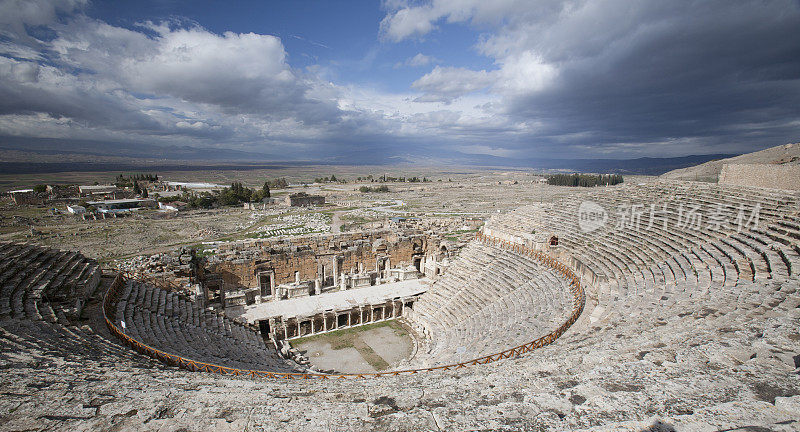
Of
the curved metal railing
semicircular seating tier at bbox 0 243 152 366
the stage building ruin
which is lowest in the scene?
the stage building ruin

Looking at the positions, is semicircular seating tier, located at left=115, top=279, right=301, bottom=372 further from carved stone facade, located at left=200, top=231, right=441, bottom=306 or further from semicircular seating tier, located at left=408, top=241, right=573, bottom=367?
semicircular seating tier, located at left=408, top=241, right=573, bottom=367

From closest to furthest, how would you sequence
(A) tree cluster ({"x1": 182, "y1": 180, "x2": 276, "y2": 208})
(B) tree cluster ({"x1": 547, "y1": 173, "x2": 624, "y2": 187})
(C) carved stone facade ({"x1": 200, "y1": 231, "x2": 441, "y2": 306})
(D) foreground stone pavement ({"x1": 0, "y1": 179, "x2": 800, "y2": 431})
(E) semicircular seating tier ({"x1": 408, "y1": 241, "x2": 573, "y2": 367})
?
1. (D) foreground stone pavement ({"x1": 0, "y1": 179, "x2": 800, "y2": 431})
2. (E) semicircular seating tier ({"x1": 408, "y1": 241, "x2": 573, "y2": 367})
3. (C) carved stone facade ({"x1": 200, "y1": 231, "x2": 441, "y2": 306})
4. (A) tree cluster ({"x1": 182, "y1": 180, "x2": 276, "y2": 208})
5. (B) tree cluster ({"x1": 547, "y1": 173, "x2": 624, "y2": 187})

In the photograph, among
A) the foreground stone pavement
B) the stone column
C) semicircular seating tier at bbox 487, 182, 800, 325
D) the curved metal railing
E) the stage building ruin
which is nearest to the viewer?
the foreground stone pavement

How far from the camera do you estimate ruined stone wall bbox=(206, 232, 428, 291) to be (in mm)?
20938

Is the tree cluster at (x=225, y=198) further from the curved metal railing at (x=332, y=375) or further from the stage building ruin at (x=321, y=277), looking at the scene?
the curved metal railing at (x=332, y=375)

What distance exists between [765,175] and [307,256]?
2572 cm

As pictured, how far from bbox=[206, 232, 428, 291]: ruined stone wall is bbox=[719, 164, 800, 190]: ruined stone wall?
739 inches

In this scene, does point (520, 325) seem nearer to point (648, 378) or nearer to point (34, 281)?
point (648, 378)

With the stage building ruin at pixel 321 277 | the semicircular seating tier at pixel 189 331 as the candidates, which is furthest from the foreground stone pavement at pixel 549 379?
the stage building ruin at pixel 321 277

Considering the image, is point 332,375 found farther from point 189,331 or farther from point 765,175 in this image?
point 765,175

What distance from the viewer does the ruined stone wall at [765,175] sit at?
54.0ft

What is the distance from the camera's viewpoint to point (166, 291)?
17516 millimetres

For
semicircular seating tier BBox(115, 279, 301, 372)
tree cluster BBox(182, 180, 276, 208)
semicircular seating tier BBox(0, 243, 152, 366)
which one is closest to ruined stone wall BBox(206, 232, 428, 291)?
semicircular seating tier BBox(115, 279, 301, 372)

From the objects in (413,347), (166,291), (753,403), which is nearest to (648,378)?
(753,403)
